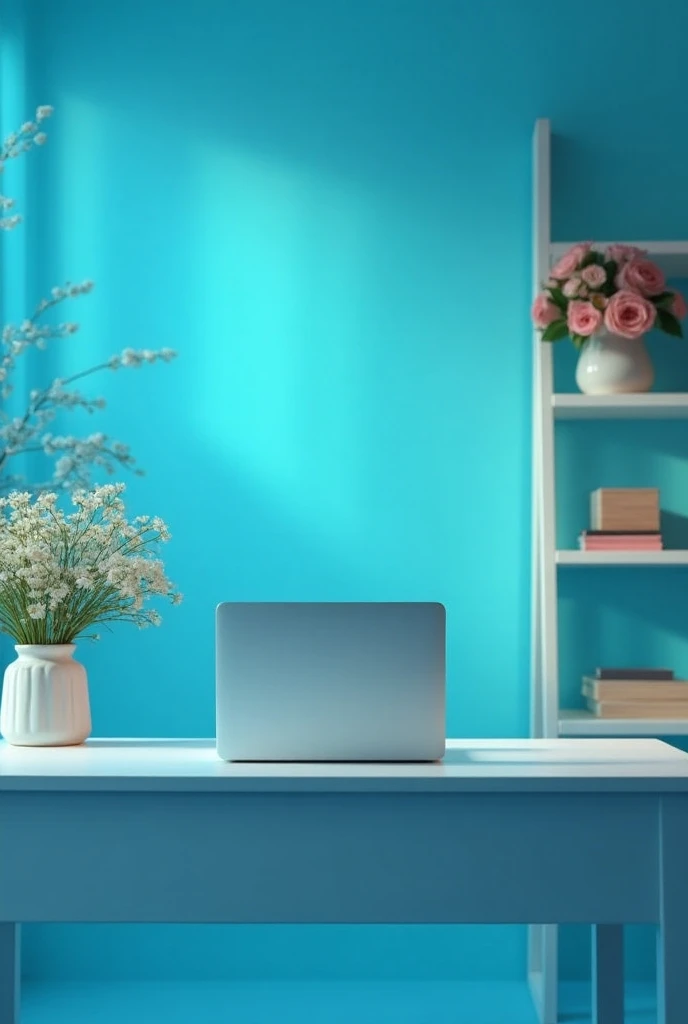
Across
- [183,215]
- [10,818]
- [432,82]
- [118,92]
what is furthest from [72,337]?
[10,818]

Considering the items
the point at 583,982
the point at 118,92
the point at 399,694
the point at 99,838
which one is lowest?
the point at 583,982

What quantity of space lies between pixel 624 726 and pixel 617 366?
0.86 m

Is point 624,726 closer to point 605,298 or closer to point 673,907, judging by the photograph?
point 605,298

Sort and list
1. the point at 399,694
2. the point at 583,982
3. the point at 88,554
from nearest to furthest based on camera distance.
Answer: the point at 399,694, the point at 88,554, the point at 583,982

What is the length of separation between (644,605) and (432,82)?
4.91 ft

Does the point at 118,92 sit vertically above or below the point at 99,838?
above

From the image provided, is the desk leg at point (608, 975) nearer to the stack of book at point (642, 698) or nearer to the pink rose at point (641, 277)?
the stack of book at point (642, 698)

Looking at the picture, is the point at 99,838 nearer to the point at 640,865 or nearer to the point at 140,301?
the point at 640,865

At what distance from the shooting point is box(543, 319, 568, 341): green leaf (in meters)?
3.14

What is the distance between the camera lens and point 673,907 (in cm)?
171

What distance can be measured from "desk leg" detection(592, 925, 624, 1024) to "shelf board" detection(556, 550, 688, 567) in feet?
3.35

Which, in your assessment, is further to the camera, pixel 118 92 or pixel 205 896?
pixel 118 92

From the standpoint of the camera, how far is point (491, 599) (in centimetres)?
339

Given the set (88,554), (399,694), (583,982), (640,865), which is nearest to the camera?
(640,865)
